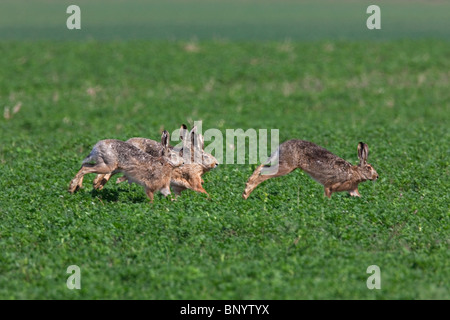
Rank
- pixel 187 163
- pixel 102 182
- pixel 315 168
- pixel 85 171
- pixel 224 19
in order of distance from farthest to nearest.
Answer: pixel 224 19 < pixel 187 163 < pixel 102 182 < pixel 315 168 < pixel 85 171

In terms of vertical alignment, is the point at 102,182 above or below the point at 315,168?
below

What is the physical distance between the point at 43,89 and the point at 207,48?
28.1ft

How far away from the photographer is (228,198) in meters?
12.8

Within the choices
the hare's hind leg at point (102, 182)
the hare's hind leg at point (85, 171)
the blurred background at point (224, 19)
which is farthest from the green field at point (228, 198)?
the blurred background at point (224, 19)

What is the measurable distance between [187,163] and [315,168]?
236cm

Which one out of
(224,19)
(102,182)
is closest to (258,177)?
(102,182)

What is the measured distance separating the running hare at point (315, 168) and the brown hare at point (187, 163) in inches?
41.9

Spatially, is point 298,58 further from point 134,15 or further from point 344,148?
point 134,15

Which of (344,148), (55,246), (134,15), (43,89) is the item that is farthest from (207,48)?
(134,15)

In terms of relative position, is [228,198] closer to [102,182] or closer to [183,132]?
[183,132]

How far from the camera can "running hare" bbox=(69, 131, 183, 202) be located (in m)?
12.6

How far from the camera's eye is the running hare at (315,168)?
13.0 m

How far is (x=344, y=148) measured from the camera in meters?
17.0

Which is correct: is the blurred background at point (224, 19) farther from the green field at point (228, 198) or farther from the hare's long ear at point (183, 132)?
the hare's long ear at point (183, 132)
